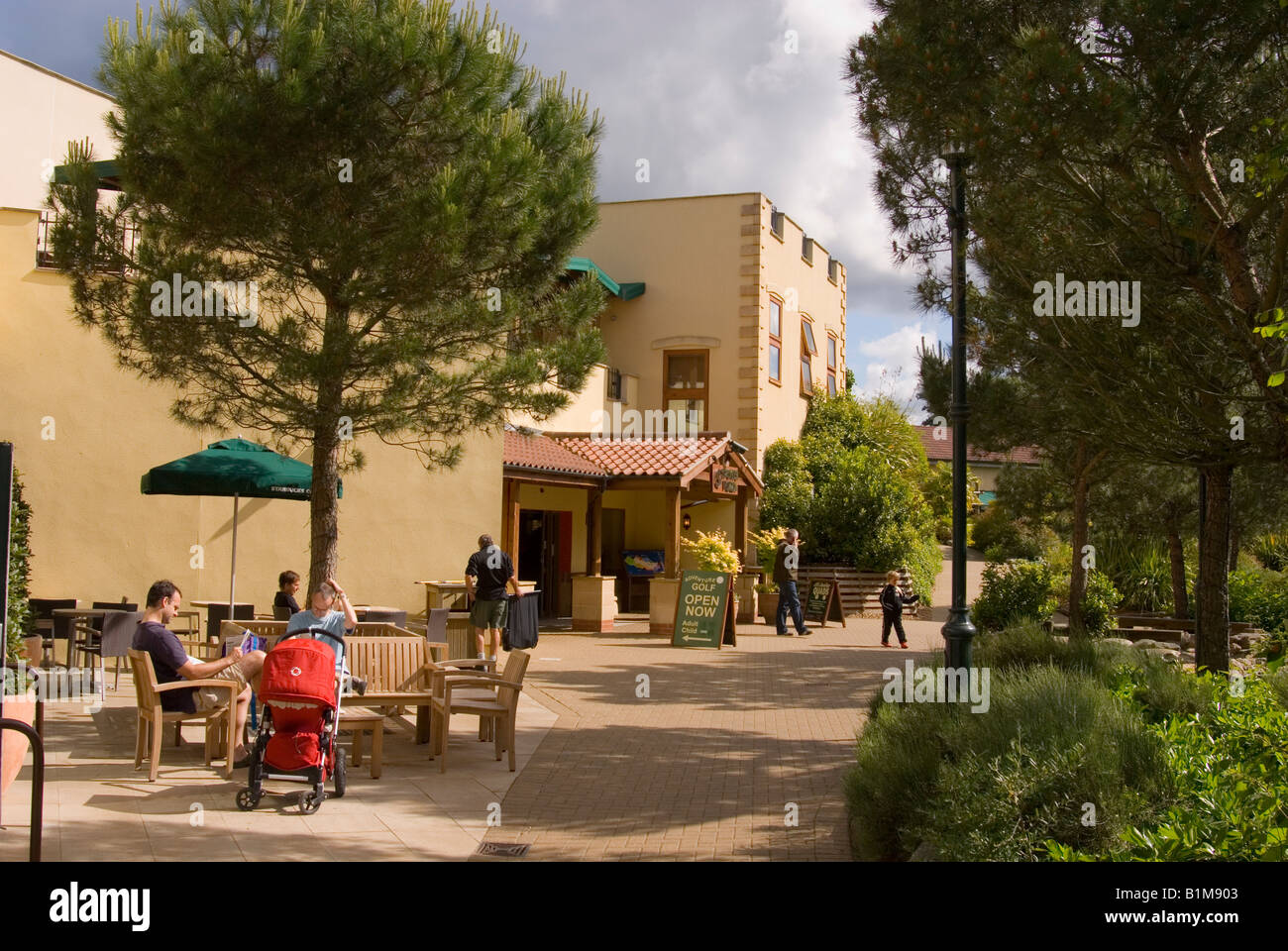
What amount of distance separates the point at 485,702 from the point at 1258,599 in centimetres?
1653

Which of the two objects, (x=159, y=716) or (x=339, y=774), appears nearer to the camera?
(x=339, y=774)

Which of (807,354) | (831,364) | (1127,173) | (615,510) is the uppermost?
(831,364)

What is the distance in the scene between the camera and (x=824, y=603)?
910 inches

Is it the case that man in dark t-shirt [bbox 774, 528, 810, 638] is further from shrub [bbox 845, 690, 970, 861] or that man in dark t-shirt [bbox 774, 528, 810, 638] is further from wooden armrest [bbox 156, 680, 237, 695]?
shrub [bbox 845, 690, 970, 861]

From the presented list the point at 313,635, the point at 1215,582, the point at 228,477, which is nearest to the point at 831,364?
the point at 1215,582

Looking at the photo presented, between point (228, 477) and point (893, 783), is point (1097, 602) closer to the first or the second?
point (228, 477)

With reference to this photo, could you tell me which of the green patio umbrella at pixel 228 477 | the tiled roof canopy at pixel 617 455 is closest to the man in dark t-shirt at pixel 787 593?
the tiled roof canopy at pixel 617 455

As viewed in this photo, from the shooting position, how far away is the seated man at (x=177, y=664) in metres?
7.98

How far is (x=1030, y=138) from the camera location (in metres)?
7.58

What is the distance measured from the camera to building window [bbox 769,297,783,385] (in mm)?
28562

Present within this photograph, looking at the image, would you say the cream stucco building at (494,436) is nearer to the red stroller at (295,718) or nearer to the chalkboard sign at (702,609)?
the chalkboard sign at (702,609)

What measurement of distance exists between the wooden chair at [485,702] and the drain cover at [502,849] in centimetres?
185

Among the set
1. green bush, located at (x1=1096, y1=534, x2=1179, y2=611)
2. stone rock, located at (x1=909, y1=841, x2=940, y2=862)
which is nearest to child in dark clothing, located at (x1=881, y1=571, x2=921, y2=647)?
green bush, located at (x1=1096, y1=534, x2=1179, y2=611)

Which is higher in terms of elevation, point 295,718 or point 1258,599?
point 1258,599
